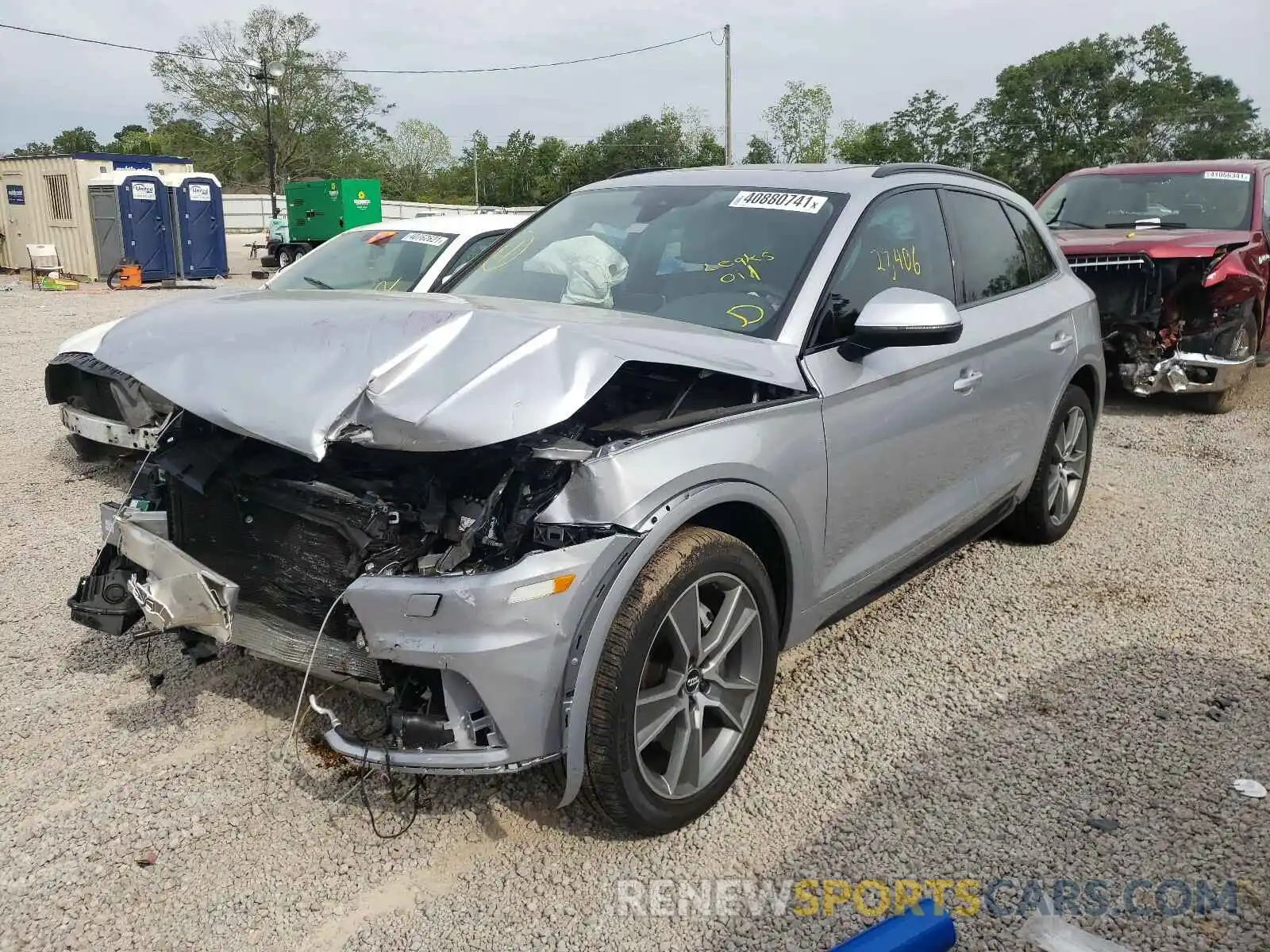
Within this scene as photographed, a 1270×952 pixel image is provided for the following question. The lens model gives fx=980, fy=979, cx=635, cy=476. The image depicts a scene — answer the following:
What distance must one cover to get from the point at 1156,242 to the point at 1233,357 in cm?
108

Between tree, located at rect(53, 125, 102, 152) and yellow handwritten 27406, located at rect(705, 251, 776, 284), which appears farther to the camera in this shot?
tree, located at rect(53, 125, 102, 152)

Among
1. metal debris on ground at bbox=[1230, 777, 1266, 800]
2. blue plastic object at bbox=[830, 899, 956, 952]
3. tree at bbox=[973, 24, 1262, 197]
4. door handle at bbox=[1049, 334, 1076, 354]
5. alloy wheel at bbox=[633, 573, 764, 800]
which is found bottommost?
metal debris on ground at bbox=[1230, 777, 1266, 800]

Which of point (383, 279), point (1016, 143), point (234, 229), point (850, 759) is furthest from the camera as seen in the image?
point (1016, 143)

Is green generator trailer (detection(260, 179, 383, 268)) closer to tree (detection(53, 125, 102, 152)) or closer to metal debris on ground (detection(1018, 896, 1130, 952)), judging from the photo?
metal debris on ground (detection(1018, 896, 1130, 952))

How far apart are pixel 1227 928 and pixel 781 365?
1.81 m

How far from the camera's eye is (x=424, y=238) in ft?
22.3

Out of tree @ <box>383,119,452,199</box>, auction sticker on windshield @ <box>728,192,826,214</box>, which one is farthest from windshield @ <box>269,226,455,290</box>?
tree @ <box>383,119,452,199</box>

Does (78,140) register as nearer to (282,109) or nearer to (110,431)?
(282,109)

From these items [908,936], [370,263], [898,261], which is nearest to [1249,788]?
[908,936]

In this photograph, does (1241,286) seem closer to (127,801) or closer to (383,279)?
(383,279)

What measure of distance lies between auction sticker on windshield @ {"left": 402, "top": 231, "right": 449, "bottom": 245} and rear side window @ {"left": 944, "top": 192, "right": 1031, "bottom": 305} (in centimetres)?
372

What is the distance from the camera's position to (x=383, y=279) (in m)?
6.55

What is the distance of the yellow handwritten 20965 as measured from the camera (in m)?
3.46

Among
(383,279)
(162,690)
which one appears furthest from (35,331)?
(162,690)
